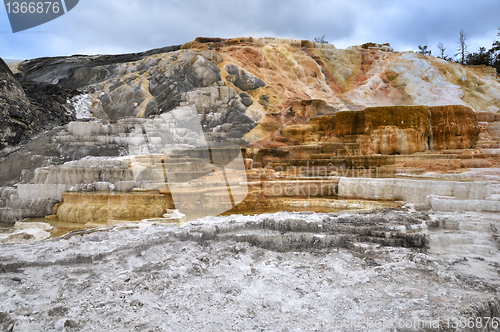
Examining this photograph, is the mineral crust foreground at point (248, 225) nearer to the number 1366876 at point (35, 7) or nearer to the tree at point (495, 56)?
the number 1366876 at point (35, 7)

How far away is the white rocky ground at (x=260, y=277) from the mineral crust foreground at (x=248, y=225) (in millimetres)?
14

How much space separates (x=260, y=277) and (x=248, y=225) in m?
1.20

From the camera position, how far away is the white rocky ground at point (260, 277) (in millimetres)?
1964

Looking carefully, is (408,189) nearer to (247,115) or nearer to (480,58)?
(247,115)

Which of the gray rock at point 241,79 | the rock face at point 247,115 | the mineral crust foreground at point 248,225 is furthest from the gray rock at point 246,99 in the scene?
the mineral crust foreground at point 248,225

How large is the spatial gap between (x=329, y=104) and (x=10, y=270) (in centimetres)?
2108

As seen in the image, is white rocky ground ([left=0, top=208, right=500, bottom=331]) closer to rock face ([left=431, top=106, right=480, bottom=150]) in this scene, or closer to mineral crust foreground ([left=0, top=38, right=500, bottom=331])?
mineral crust foreground ([left=0, top=38, right=500, bottom=331])

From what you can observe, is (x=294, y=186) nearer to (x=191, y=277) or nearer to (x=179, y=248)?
(x=179, y=248)

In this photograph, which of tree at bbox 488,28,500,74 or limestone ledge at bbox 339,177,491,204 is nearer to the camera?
limestone ledge at bbox 339,177,491,204

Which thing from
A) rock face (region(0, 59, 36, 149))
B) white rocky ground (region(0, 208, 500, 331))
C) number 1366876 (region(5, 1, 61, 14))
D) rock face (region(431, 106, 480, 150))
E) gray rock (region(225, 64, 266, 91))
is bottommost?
white rocky ground (region(0, 208, 500, 331))

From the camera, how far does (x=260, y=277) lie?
102 inches

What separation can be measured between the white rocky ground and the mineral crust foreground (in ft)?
0.05

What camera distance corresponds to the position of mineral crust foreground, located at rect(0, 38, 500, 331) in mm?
2074

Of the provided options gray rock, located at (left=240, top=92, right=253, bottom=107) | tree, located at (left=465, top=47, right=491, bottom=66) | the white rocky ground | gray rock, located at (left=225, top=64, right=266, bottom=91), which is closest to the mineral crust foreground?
the white rocky ground
